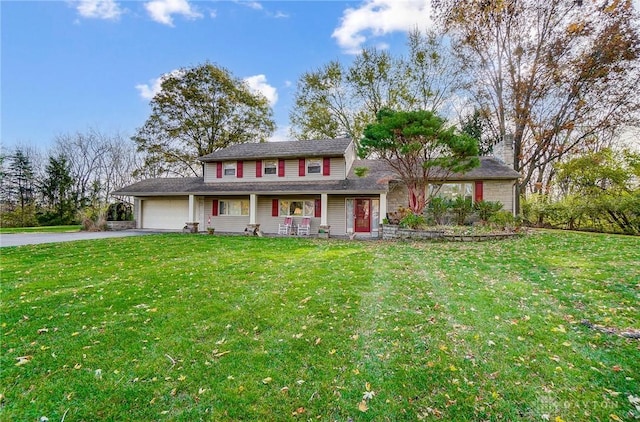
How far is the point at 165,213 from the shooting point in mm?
19125

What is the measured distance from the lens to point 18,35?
10070 millimetres

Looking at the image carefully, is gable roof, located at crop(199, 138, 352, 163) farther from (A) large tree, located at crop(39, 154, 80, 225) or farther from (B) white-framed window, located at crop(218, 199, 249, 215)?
(A) large tree, located at crop(39, 154, 80, 225)

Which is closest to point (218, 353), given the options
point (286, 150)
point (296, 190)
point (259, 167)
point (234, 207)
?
point (296, 190)

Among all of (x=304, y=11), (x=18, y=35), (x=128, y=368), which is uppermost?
(x=304, y=11)

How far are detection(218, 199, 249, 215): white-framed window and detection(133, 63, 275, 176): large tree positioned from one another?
10266mm

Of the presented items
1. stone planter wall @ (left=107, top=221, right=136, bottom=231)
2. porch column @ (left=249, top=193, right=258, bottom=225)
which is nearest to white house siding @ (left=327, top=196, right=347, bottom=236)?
porch column @ (left=249, top=193, right=258, bottom=225)

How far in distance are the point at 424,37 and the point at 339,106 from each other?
25.9 feet

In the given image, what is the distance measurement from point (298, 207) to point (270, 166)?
2.99m

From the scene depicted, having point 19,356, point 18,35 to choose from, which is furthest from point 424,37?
point 19,356

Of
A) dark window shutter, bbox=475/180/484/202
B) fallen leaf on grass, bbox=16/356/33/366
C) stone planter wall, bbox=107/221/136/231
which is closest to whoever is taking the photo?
fallen leaf on grass, bbox=16/356/33/366

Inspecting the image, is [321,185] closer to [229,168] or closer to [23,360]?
[229,168]

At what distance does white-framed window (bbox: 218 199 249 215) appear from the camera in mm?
17328

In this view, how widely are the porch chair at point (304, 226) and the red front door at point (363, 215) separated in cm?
259

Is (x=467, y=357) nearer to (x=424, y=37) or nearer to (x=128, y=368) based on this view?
(x=128, y=368)
